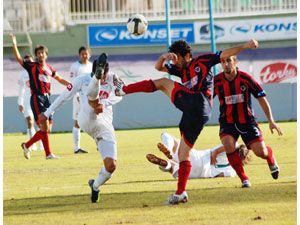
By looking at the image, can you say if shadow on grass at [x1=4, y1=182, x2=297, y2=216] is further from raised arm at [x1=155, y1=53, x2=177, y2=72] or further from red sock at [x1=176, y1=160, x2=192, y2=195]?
raised arm at [x1=155, y1=53, x2=177, y2=72]

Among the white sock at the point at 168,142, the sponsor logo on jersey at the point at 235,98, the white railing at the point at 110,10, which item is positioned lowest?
the white railing at the point at 110,10

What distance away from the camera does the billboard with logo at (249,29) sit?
147 feet

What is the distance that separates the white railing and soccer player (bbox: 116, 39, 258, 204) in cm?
3168

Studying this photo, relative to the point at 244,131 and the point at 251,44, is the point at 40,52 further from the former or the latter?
the point at 251,44

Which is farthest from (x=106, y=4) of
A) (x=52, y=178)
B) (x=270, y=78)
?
(x=52, y=178)

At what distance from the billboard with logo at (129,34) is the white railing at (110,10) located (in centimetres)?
37

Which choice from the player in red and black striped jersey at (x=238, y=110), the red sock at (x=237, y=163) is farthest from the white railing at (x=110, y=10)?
the red sock at (x=237, y=163)

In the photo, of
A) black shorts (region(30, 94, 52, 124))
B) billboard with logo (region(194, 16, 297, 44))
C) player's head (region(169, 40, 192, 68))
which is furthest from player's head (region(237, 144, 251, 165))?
billboard with logo (region(194, 16, 297, 44))

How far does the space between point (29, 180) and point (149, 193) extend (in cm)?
319

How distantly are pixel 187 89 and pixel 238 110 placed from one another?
1869 mm

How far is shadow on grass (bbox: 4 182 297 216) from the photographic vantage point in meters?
12.2

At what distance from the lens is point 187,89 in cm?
1262

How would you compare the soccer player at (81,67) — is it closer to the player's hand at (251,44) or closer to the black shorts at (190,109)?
the black shorts at (190,109)

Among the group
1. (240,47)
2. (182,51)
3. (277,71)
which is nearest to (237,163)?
(182,51)
